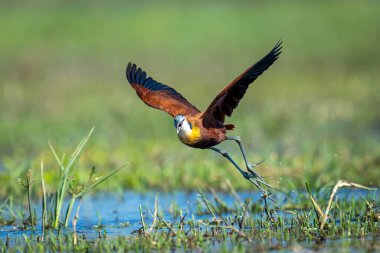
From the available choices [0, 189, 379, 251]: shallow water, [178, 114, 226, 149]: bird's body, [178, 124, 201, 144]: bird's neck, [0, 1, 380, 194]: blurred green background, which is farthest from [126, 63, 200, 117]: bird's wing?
[0, 1, 380, 194]: blurred green background

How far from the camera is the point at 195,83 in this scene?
58.0 ft

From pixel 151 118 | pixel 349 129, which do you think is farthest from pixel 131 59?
pixel 349 129

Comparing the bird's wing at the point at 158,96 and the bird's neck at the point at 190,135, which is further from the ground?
the bird's wing at the point at 158,96

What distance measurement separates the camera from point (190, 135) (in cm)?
664

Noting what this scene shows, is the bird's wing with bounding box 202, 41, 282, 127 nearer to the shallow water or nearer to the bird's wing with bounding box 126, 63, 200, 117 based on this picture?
the bird's wing with bounding box 126, 63, 200, 117

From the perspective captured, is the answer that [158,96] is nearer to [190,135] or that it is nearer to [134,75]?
[134,75]

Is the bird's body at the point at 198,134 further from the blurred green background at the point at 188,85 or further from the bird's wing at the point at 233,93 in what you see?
the blurred green background at the point at 188,85

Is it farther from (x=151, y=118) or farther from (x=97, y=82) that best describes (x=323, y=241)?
(x=97, y=82)

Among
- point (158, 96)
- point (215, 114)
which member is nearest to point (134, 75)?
point (158, 96)

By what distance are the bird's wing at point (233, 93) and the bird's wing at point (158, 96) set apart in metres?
0.44

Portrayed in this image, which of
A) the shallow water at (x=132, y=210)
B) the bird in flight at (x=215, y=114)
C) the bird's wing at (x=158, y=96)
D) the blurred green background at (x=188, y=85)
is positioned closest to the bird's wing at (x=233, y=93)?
the bird in flight at (x=215, y=114)

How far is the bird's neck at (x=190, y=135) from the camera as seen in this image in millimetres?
6613

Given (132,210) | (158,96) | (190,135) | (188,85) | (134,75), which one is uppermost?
(188,85)

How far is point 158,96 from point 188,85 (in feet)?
32.3
